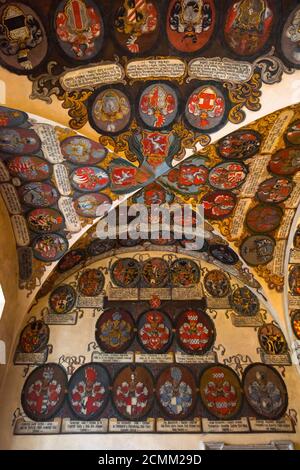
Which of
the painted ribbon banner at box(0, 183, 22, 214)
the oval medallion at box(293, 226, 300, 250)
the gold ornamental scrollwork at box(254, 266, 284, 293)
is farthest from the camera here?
the gold ornamental scrollwork at box(254, 266, 284, 293)

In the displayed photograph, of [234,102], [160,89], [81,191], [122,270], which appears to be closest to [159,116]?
[160,89]

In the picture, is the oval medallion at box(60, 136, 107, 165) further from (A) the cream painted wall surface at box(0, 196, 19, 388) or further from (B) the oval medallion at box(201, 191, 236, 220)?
(B) the oval medallion at box(201, 191, 236, 220)

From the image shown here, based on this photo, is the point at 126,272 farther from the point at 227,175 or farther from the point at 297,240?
the point at 297,240

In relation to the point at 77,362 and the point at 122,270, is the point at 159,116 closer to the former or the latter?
the point at 122,270

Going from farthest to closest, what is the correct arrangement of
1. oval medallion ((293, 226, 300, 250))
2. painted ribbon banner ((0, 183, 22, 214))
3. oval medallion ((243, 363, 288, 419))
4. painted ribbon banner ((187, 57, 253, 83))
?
1. oval medallion ((293, 226, 300, 250))
2. oval medallion ((243, 363, 288, 419))
3. painted ribbon banner ((0, 183, 22, 214))
4. painted ribbon banner ((187, 57, 253, 83))

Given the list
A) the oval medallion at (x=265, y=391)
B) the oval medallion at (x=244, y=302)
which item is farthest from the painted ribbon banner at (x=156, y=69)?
the oval medallion at (x=265, y=391)

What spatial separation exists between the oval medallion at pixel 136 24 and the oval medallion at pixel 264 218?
4498 mm

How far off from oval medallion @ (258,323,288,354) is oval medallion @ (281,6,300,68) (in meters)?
6.40

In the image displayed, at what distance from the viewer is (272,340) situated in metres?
9.38

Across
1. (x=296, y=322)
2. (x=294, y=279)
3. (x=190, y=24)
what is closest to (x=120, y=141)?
(x=190, y=24)

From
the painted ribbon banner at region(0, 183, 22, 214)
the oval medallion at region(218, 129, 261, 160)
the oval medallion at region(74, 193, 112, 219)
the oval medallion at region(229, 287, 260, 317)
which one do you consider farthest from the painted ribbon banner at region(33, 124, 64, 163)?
the oval medallion at region(229, 287, 260, 317)

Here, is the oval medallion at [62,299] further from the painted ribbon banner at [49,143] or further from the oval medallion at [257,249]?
the oval medallion at [257,249]

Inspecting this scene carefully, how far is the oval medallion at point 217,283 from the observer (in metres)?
10.1

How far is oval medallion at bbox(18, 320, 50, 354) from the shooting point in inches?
359
